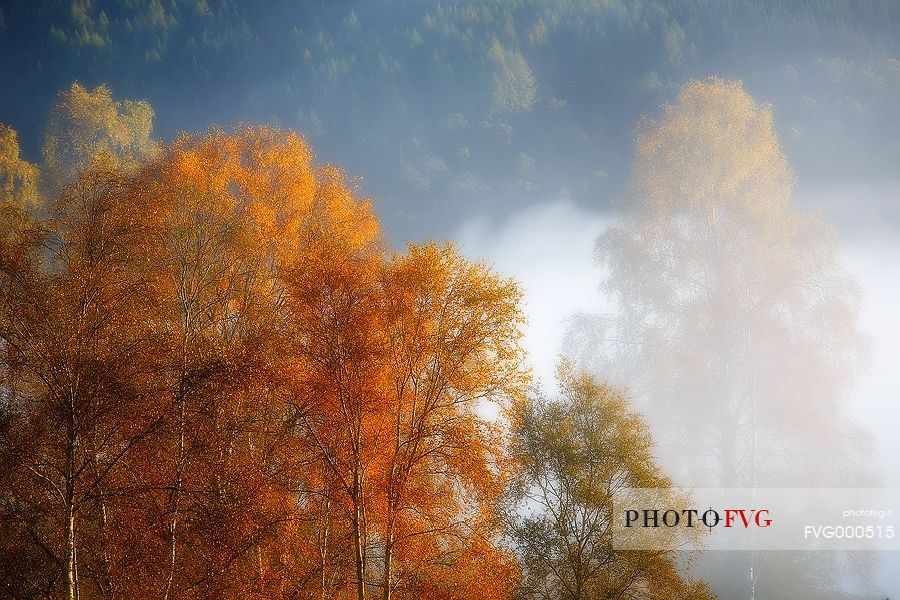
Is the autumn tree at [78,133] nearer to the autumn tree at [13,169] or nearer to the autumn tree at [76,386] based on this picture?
the autumn tree at [13,169]

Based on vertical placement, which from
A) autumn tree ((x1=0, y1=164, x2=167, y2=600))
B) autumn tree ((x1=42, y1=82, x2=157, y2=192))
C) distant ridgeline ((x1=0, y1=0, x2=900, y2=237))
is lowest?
autumn tree ((x1=0, y1=164, x2=167, y2=600))

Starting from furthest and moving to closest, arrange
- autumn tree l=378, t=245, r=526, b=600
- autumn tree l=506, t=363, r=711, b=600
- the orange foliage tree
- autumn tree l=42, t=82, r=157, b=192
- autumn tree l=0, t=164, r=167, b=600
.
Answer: autumn tree l=42, t=82, r=157, b=192 → autumn tree l=506, t=363, r=711, b=600 → autumn tree l=378, t=245, r=526, b=600 → the orange foliage tree → autumn tree l=0, t=164, r=167, b=600

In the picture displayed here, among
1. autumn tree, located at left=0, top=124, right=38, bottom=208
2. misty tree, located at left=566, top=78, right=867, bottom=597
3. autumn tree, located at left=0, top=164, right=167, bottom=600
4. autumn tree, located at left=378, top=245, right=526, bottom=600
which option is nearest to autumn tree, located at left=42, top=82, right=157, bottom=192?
autumn tree, located at left=0, top=124, right=38, bottom=208

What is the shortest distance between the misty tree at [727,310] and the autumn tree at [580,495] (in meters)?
9.50

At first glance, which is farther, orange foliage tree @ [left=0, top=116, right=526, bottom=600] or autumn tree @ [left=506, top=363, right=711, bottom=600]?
autumn tree @ [left=506, top=363, right=711, bottom=600]

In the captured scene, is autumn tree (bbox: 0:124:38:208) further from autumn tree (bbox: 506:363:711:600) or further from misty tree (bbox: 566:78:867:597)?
misty tree (bbox: 566:78:867:597)

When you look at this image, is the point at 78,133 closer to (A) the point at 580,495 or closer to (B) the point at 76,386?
(B) the point at 76,386

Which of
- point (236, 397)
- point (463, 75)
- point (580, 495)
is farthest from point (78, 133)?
point (463, 75)

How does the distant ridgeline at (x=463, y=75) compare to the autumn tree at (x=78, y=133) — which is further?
the distant ridgeline at (x=463, y=75)

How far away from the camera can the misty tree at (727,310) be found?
76.3 feet

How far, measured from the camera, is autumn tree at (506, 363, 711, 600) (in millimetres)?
14148

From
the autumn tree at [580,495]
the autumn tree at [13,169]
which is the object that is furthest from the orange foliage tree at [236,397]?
the autumn tree at [13,169]

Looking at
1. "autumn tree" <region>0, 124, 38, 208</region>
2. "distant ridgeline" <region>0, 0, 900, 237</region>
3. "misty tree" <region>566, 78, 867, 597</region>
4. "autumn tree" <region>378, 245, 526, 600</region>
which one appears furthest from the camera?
"distant ridgeline" <region>0, 0, 900, 237</region>

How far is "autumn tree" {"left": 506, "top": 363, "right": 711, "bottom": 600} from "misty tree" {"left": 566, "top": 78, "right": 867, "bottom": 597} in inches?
374
